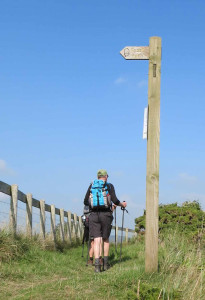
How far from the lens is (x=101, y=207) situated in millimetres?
9227

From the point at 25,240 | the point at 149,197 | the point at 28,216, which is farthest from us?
the point at 28,216

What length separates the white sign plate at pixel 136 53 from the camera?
25.9ft

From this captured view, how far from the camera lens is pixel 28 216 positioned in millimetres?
12352

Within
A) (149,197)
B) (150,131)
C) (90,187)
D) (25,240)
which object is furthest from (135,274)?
(25,240)

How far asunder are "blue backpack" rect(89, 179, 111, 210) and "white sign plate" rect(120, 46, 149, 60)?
8.32ft

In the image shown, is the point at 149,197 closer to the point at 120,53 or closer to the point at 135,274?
the point at 135,274

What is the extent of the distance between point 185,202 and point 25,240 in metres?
9.33

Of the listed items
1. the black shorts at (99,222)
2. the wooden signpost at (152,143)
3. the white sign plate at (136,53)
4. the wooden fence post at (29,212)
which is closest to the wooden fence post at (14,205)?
the wooden fence post at (29,212)

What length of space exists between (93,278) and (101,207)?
2235 mm

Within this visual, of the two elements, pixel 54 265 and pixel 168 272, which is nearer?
pixel 168 272

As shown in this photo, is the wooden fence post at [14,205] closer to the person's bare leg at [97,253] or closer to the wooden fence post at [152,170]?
the person's bare leg at [97,253]

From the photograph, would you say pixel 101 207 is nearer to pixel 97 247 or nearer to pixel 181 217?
pixel 97 247

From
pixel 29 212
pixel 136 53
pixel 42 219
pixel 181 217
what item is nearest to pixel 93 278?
pixel 136 53

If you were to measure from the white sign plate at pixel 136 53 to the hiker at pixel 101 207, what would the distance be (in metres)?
2.43
